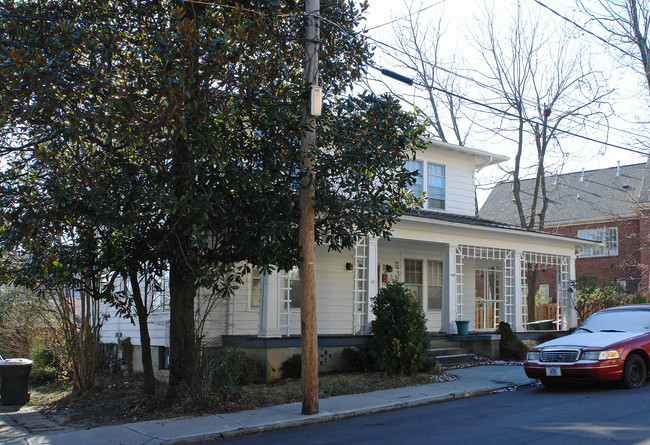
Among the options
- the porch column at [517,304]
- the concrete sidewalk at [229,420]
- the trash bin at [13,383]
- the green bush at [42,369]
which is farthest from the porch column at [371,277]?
the green bush at [42,369]

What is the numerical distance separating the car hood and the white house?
472 cm

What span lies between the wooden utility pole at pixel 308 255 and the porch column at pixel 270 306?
3702mm

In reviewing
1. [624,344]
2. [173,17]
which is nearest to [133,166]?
[173,17]

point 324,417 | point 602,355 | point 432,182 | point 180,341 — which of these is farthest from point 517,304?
point 180,341

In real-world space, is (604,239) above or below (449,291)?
above

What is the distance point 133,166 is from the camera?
28.4 feet

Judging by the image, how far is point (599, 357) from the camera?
10188 mm

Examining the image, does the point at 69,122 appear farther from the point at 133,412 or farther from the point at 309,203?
the point at 133,412

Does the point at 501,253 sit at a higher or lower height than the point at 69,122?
lower

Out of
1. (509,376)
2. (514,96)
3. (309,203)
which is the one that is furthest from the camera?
(514,96)

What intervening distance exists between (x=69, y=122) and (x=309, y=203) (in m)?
3.68

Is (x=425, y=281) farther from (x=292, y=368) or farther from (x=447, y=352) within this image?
(x=292, y=368)

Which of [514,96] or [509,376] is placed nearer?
[509,376]

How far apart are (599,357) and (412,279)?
28.0 feet
